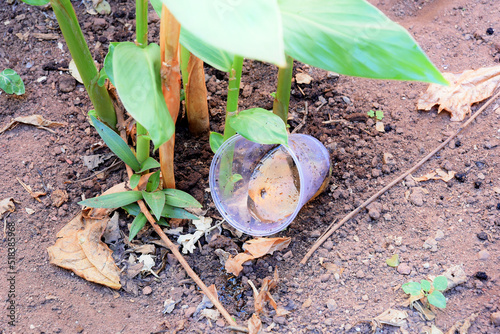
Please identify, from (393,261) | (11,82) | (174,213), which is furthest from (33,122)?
(393,261)

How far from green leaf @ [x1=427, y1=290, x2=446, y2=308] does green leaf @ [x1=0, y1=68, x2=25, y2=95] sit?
1.42m

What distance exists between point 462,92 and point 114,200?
125 centimetres

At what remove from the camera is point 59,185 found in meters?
1.21

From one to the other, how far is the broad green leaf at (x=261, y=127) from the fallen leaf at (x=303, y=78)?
0.59 meters

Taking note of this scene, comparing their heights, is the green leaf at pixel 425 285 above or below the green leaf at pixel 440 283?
below

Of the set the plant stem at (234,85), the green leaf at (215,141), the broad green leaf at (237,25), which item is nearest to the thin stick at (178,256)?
the green leaf at (215,141)

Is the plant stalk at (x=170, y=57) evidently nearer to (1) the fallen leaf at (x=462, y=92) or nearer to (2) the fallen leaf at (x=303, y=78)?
(2) the fallen leaf at (x=303, y=78)

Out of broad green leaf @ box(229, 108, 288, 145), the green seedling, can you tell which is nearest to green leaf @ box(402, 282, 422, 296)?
the green seedling

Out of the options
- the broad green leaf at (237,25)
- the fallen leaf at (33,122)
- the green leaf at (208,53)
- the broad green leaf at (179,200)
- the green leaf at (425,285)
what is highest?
the broad green leaf at (237,25)

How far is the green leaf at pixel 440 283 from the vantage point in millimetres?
971

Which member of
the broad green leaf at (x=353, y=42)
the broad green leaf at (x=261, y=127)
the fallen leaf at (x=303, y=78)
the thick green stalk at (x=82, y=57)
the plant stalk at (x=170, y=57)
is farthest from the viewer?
the fallen leaf at (x=303, y=78)

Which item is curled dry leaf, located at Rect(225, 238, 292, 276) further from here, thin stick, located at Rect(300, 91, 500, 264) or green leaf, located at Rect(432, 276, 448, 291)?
green leaf, located at Rect(432, 276, 448, 291)

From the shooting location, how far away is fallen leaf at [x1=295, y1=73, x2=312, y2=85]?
151 cm

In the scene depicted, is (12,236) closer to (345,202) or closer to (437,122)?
(345,202)
